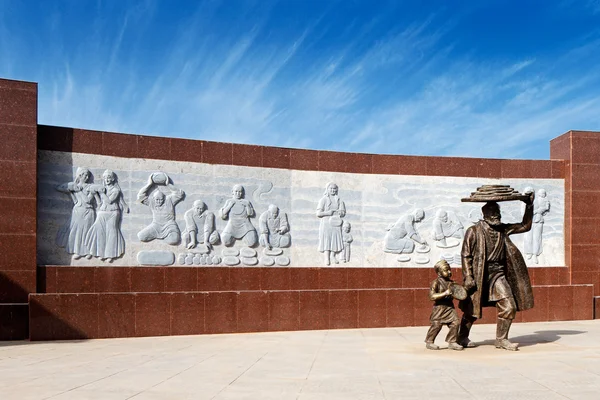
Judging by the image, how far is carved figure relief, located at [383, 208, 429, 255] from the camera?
14.6m

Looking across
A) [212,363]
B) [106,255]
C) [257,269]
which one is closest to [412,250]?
[257,269]

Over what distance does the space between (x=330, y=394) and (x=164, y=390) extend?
62.5 inches

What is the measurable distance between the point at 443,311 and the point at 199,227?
239 inches

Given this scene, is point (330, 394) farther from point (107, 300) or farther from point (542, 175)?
point (542, 175)

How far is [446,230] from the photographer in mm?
14836

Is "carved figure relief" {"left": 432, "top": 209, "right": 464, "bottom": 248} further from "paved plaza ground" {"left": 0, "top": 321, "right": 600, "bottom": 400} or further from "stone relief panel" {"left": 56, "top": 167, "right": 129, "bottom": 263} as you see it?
"stone relief panel" {"left": 56, "top": 167, "right": 129, "bottom": 263}

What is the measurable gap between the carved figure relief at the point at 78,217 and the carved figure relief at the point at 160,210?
1.01 meters

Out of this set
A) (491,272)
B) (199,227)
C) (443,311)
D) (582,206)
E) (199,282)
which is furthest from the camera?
(582,206)

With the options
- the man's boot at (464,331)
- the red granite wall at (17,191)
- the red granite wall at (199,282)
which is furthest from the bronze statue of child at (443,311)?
the red granite wall at (17,191)

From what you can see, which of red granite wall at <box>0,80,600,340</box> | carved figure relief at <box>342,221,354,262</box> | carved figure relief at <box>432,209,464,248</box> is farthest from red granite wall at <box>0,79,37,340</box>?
carved figure relief at <box>432,209,464,248</box>

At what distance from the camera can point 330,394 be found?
5.73 metres

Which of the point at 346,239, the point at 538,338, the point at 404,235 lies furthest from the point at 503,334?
the point at 404,235

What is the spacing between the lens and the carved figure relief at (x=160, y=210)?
12594mm

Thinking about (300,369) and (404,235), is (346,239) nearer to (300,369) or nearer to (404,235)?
(404,235)
